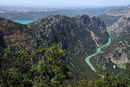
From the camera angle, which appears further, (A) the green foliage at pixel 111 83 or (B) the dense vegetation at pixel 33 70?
(A) the green foliage at pixel 111 83

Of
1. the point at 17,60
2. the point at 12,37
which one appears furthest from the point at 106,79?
the point at 12,37

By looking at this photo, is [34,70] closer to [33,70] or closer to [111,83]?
[33,70]

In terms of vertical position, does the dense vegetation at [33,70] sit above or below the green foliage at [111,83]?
above

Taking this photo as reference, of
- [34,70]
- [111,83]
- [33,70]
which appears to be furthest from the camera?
[111,83]

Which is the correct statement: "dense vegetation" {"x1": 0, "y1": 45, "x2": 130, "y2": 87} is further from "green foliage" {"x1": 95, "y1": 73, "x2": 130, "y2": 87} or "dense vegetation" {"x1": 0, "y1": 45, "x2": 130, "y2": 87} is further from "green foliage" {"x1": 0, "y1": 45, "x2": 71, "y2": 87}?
"green foliage" {"x1": 95, "y1": 73, "x2": 130, "y2": 87}

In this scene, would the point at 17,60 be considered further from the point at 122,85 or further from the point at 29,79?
the point at 122,85

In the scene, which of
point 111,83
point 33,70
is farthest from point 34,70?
point 111,83

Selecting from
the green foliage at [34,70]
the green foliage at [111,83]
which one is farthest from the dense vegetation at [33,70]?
the green foliage at [111,83]

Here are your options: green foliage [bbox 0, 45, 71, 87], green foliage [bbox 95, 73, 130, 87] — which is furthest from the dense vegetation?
green foliage [bbox 95, 73, 130, 87]

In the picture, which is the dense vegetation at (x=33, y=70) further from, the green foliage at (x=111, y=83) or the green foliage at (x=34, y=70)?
the green foliage at (x=111, y=83)
